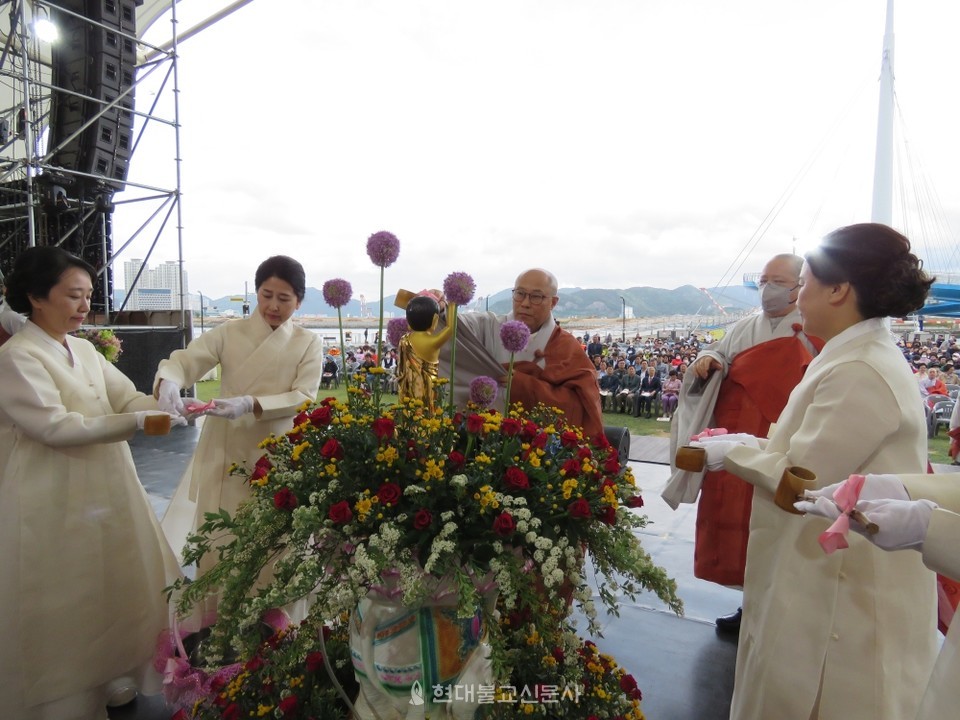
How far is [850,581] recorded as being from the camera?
4.47ft

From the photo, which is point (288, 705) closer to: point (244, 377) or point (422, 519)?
point (422, 519)

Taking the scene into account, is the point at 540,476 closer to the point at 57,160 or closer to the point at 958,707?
the point at 958,707

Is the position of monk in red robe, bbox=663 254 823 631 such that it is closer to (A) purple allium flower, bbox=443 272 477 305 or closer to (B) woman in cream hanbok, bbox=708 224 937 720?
(B) woman in cream hanbok, bbox=708 224 937 720

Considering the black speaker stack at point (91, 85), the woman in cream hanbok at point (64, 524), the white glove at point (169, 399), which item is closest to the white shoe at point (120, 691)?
the woman in cream hanbok at point (64, 524)

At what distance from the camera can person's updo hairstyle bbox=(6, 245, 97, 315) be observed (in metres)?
1.87

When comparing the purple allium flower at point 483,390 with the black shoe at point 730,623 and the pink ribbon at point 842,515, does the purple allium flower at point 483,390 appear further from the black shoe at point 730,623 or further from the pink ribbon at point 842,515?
the black shoe at point 730,623

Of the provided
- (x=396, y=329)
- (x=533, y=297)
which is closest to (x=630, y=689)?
(x=396, y=329)

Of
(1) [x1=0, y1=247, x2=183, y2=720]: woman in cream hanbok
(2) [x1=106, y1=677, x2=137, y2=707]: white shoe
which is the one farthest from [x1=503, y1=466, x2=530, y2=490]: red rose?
(2) [x1=106, y1=677, x2=137, y2=707]: white shoe

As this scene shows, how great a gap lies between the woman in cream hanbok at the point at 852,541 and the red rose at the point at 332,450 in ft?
3.19

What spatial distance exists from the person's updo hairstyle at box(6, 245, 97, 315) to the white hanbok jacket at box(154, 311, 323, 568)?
0.54 m

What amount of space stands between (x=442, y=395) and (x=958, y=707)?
102 cm

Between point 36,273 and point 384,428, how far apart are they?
1.57 meters

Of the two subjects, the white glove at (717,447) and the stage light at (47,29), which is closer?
the white glove at (717,447)

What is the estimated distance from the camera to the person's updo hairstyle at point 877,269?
135 cm
